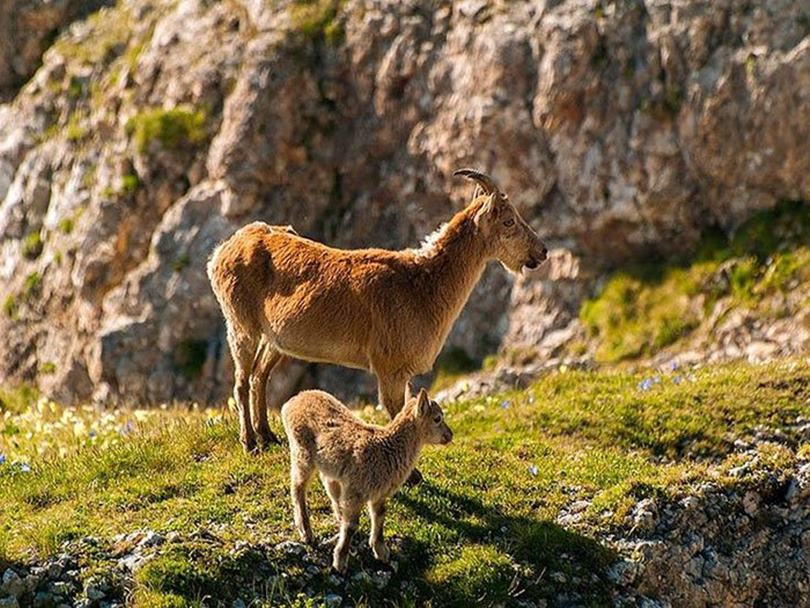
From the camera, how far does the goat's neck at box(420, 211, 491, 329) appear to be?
13750mm

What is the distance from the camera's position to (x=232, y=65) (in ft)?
121

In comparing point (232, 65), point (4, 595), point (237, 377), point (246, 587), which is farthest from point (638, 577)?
point (232, 65)

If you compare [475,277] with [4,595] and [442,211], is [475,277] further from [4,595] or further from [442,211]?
[442,211]

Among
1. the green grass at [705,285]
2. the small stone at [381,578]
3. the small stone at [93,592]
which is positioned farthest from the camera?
the green grass at [705,285]

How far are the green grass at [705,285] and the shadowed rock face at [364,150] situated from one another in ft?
2.10

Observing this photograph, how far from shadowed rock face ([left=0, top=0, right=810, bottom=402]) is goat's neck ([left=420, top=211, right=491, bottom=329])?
57.2 ft

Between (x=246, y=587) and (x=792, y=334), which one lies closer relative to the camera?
(x=246, y=587)

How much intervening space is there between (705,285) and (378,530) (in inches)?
793

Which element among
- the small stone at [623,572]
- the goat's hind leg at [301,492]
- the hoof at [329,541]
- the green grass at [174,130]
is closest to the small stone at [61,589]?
the goat's hind leg at [301,492]

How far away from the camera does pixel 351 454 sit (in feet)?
36.1

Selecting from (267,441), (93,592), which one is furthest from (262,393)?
(93,592)

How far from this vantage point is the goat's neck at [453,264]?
13750 millimetres

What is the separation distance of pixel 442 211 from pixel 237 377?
21.1 metres

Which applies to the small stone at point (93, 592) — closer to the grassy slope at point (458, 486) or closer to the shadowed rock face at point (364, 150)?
the grassy slope at point (458, 486)
